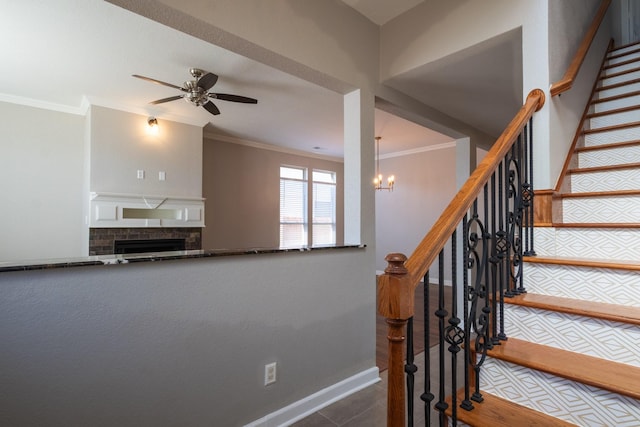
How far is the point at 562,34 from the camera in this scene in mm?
2129

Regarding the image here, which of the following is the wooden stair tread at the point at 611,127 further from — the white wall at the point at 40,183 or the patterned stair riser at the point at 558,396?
the white wall at the point at 40,183

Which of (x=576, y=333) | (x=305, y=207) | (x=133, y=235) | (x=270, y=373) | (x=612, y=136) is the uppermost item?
(x=612, y=136)

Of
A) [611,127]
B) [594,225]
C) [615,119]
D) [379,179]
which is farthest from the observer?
[379,179]

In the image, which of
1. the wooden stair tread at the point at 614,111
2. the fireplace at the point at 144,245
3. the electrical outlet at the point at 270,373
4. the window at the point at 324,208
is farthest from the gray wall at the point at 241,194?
the wooden stair tread at the point at 614,111

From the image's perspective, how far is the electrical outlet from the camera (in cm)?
189

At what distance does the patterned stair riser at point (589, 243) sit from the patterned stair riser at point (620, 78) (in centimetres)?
193

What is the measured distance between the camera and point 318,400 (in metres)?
2.13

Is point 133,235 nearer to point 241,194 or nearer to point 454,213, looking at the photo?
point 241,194

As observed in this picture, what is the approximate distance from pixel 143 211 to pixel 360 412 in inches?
156

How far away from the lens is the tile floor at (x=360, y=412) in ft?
6.48

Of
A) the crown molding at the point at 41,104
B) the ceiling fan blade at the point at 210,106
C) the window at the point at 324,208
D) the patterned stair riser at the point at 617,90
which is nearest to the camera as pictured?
the patterned stair riser at the point at 617,90

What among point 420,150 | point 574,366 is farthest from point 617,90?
point 420,150

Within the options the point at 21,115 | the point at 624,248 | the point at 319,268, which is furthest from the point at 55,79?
the point at 624,248

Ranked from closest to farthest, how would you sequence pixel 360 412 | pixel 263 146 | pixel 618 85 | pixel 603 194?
pixel 603 194 < pixel 360 412 < pixel 618 85 < pixel 263 146
